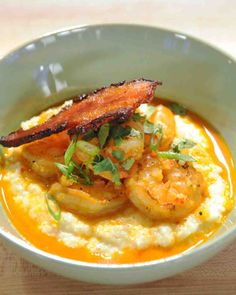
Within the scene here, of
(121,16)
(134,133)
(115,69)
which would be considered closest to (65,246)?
(134,133)

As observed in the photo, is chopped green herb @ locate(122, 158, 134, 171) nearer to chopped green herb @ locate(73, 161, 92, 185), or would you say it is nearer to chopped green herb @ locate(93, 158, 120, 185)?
chopped green herb @ locate(93, 158, 120, 185)

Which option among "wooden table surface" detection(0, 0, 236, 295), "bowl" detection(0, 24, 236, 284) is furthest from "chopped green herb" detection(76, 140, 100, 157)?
"wooden table surface" detection(0, 0, 236, 295)

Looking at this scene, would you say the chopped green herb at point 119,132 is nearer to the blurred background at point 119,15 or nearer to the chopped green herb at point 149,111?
the chopped green herb at point 149,111

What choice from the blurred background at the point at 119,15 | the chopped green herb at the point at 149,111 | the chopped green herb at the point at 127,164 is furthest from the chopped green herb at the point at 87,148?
the blurred background at the point at 119,15

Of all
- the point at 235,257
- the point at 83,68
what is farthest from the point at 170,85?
the point at 235,257

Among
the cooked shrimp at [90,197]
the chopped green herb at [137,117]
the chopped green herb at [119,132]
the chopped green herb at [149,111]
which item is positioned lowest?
the cooked shrimp at [90,197]

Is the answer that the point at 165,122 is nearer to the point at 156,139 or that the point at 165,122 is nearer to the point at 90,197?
the point at 156,139
